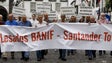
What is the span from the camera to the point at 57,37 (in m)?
17.9

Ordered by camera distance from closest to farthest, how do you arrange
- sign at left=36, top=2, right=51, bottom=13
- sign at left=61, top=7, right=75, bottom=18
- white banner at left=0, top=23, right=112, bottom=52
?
white banner at left=0, top=23, right=112, bottom=52 < sign at left=61, top=7, right=75, bottom=18 < sign at left=36, top=2, right=51, bottom=13

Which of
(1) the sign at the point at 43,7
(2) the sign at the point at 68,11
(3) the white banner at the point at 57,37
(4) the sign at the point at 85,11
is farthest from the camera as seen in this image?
(1) the sign at the point at 43,7

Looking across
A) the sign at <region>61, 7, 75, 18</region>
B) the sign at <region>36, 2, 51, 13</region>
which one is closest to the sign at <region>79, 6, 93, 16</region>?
the sign at <region>61, 7, 75, 18</region>

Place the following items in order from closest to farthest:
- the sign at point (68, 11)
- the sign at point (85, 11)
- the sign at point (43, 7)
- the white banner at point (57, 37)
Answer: the white banner at point (57, 37) < the sign at point (68, 11) < the sign at point (85, 11) < the sign at point (43, 7)

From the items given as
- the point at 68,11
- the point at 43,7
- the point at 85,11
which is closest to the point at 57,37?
the point at 68,11

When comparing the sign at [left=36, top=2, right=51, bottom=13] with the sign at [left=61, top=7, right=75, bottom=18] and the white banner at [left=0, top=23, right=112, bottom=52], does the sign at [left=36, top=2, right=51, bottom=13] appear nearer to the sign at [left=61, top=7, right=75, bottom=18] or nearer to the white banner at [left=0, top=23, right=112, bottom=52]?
the sign at [left=61, top=7, right=75, bottom=18]

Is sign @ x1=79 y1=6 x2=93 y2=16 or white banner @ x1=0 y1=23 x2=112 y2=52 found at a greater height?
A: sign @ x1=79 y1=6 x2=93 y2=16

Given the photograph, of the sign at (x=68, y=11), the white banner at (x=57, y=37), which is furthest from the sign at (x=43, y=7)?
the white banner at (x=57, y=37)

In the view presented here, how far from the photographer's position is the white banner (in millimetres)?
17609

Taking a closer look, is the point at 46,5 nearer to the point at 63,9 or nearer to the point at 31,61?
the point at 63,9

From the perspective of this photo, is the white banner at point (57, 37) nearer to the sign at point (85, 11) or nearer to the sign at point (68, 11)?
the sign at point (68, 11)

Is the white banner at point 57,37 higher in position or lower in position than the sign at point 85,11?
lower

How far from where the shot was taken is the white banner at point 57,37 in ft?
57.8

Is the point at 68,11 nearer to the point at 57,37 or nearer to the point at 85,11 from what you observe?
the point at 85,11
